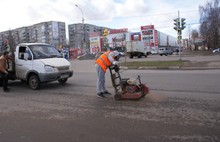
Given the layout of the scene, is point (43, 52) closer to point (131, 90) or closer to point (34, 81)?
point (34, 81)

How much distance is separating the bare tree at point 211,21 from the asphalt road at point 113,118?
49637 millimetres

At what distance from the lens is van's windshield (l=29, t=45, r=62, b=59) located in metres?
11.1

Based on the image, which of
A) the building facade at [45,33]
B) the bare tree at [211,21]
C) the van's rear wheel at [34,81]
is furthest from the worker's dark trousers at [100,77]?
the building facade at [45,33]

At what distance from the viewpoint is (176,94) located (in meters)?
8.52

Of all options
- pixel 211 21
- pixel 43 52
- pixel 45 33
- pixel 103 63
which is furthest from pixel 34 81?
pixel 45 33

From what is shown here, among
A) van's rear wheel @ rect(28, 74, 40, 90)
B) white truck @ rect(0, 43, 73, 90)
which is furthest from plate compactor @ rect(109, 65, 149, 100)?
van's rear wheel @ rect(28, 74, 40, 90)

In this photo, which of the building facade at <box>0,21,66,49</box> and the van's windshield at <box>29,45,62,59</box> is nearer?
the van's windshield at <box>29,45,62,59</box>

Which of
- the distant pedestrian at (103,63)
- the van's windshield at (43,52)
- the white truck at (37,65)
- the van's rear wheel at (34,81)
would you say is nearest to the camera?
the distant pedestrian at (103,63)

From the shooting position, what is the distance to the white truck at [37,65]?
10625 millimetres

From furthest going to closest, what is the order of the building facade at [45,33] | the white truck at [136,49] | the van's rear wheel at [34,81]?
the building facade at [45,33]
the white truck at [136,49]
the van's rear wheel at [34,81]

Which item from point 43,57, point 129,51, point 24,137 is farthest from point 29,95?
point 129,51

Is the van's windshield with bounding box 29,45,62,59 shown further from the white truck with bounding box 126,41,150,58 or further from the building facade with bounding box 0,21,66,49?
the building facade with bounding box 0,21,66,49

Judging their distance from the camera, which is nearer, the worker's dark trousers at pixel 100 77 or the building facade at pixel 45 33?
the worker's dark trousers at pixel 100 77

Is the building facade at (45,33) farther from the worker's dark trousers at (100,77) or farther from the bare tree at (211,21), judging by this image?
the worker's dark trousers at (100,77)
